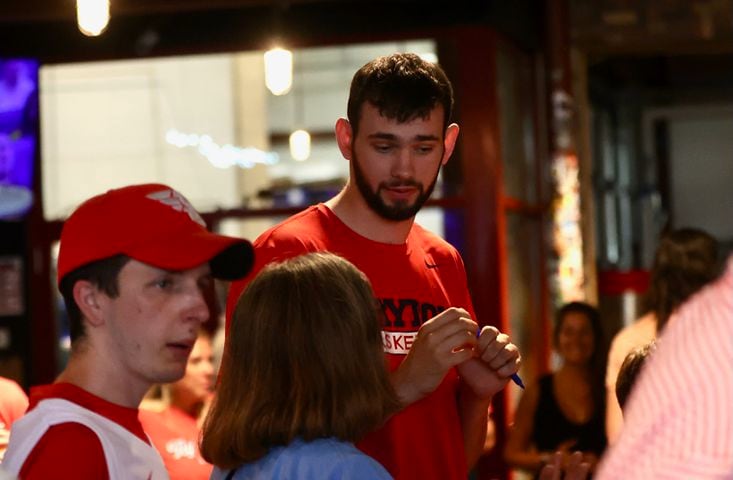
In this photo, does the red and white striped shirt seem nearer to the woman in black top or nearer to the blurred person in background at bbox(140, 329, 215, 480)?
the blurred person in background at bbox(140, 329, 215, 480)

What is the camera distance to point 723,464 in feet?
3.41

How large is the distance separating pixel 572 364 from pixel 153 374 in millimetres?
3829

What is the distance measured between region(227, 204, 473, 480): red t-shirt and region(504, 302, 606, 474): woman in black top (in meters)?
2.61

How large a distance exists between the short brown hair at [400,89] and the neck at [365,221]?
0.16 m

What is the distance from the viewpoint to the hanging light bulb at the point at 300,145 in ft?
26.5

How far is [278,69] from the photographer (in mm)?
7570

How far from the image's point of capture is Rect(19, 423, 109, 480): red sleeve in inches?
74.6

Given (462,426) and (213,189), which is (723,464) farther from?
(213,189)

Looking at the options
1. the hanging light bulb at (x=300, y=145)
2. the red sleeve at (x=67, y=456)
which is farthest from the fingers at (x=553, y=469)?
the hanging light bulb at (x=300, y=145)

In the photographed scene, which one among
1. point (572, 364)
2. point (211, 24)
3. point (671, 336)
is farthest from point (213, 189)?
point (671, 336)

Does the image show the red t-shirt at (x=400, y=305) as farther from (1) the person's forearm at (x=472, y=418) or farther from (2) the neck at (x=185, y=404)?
(2) the neck at (x=185, y=404)

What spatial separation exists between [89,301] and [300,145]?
20.0 ft

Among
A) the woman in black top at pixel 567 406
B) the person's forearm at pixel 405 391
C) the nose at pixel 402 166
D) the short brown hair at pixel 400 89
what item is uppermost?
the short brown hair at pixel 400 89

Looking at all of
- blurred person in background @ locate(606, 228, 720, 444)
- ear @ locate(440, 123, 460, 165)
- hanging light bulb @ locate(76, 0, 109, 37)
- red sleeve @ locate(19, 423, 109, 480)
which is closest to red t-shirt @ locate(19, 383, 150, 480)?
red sleeve @ locate(19, 423, 109, 480)
